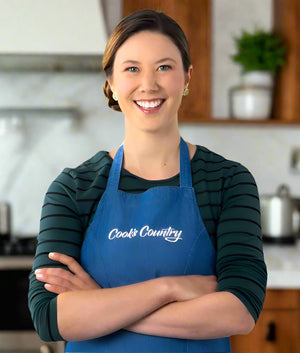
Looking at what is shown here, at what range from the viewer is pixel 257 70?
2455mm

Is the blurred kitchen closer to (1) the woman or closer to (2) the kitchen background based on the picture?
(2) the kitchen background

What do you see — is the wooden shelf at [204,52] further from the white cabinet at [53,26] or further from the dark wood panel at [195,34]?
the white cabinet at [53,26]

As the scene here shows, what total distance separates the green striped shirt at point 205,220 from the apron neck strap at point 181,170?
0.04 feet

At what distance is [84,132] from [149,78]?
172cm

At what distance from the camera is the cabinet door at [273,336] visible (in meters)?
1.91

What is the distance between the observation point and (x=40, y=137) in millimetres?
2621

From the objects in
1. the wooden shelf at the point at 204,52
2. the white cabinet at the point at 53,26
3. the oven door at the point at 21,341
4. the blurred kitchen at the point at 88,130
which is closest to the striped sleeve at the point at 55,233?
the white cabinet at the point at 53,26

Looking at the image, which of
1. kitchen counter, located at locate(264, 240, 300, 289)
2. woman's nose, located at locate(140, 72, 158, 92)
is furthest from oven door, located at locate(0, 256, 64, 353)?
woman's nose, located at locate(140, 72, 158, 92)

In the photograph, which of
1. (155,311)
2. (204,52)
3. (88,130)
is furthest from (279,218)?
(155,311)

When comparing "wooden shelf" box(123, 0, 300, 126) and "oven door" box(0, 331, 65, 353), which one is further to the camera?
"wooden shelf" box(123, 0, 300, 126)

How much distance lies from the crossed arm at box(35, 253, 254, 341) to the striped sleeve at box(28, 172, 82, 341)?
55 millimetres

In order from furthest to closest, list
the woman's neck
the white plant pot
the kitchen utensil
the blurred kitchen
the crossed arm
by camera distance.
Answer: the blurred kitchen < the white plant pot < the kitchen utensil < the woman's neck < the crossed arm

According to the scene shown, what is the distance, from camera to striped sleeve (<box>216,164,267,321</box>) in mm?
941

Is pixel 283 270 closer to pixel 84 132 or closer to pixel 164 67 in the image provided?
pixel 164 67
